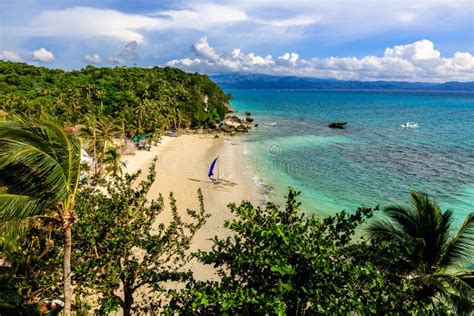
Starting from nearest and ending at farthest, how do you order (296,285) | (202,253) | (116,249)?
1. (296,285)
2. (202,253)
3. (116,249)

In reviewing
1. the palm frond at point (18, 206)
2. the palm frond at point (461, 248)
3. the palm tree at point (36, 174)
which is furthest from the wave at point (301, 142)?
the palm frond at point (18, 206)

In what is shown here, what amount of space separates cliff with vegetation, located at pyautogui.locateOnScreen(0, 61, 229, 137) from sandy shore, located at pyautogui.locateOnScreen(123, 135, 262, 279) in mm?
4871

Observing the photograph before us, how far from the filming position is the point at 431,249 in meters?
9.12

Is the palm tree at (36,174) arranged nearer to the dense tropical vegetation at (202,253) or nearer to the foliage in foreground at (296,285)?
the dense tropical vegetation at (202,253)

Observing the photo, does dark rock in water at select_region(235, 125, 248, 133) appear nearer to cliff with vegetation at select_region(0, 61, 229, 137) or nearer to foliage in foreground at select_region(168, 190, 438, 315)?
cliff with vegetation at select_region(0, 61, 229, 137)

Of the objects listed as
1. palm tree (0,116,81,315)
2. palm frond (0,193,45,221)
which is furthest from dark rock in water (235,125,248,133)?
palm frond (0,193,45,221)

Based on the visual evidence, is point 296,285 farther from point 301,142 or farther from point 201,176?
point 301,142

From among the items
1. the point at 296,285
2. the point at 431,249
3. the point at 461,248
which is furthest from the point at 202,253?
the point at 461,248

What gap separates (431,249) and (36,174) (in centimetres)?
1009

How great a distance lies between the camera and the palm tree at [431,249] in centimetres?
844

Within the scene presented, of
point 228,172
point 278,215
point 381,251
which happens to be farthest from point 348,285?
point 228,172

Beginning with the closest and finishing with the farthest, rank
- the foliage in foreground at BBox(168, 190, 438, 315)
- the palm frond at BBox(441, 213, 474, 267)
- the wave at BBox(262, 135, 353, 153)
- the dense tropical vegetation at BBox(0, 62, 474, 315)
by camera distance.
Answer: the foliage in foreground at BBox(168, 190, 438, 315) < the dense tropical vegetation at BBox(0, 62, 474, 315) < the palm frond at BBox(441, 213, 474, 267) < the wave at BBox(262, 135, 353, 153)

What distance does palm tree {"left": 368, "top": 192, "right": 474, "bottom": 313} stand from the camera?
844 cm

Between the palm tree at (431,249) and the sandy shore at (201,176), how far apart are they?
29.5ft
